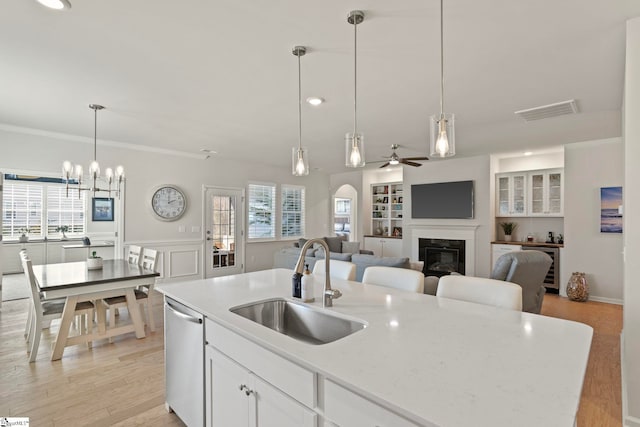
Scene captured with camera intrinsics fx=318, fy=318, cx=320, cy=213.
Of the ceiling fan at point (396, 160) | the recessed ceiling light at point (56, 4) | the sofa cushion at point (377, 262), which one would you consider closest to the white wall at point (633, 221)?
the sofa cushion at point (377, 262)

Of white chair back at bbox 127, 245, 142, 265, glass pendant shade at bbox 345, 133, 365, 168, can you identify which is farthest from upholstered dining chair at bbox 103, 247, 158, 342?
glass pendant shade at bbox 345, 133, 365, 168

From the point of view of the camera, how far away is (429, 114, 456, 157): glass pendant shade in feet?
5.89

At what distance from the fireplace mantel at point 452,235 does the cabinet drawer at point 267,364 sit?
6.06 meters

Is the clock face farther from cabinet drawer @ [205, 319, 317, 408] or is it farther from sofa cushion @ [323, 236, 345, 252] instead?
cabinet drawer @ [205, 319, 317, 408]


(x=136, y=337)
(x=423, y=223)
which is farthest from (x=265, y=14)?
(x=423, y=223)

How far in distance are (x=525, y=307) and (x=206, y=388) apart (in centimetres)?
351

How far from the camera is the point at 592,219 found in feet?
17.0

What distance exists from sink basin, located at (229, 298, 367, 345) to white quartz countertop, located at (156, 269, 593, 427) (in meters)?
0.05

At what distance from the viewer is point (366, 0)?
1875 mm

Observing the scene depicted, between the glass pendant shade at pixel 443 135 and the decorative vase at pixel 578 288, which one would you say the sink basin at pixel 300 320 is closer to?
the glass pendant shade at pixel 443 135

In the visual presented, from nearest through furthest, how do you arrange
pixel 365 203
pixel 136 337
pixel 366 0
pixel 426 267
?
1. pixel 366 0
2. pixel 136 337
3. pixel 426 267
4. pixel 365 203

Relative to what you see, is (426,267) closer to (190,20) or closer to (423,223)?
(423,223)

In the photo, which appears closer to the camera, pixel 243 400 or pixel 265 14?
pixel 243 400

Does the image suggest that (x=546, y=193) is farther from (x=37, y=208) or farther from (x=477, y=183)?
(x=37, y=208)
